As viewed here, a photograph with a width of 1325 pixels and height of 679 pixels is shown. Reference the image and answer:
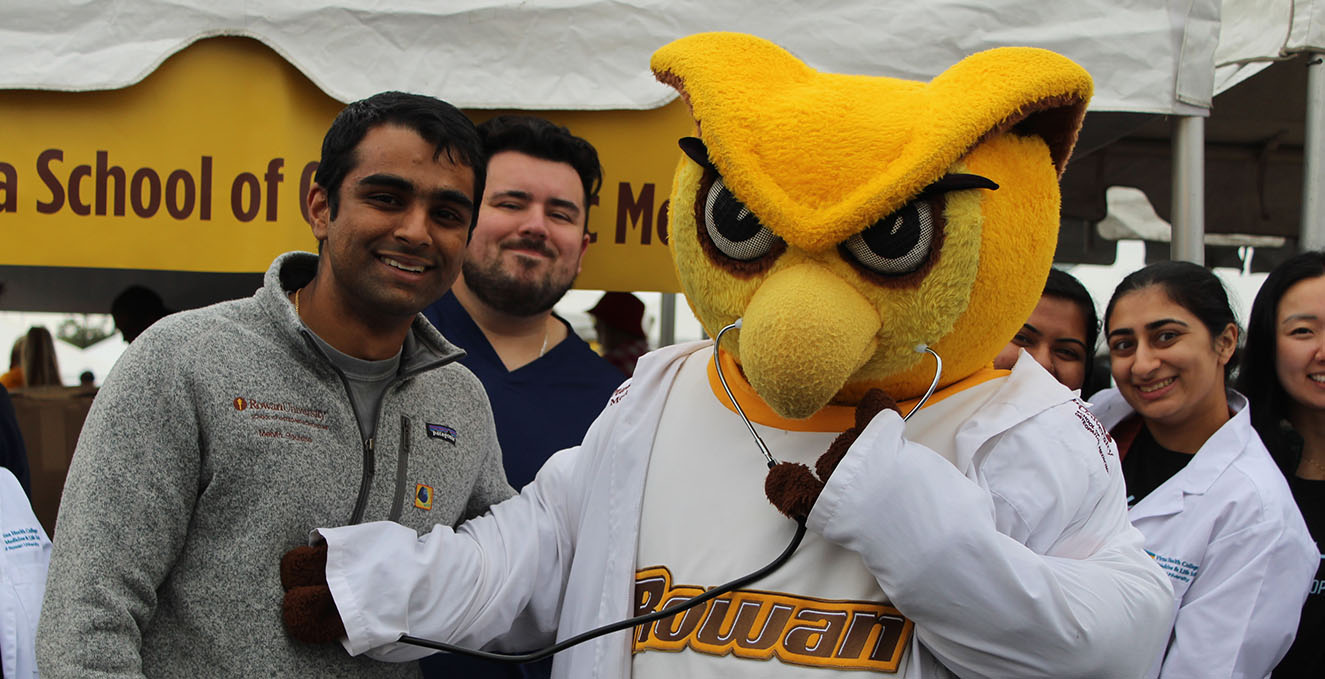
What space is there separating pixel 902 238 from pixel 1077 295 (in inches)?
69.7

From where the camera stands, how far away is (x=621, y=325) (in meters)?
4.95

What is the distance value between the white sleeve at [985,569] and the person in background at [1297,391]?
4.46 feet

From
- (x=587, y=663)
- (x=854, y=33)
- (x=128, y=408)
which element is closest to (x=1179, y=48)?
(x=854, y=33)

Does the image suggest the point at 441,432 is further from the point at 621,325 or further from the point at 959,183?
the point at 621,325

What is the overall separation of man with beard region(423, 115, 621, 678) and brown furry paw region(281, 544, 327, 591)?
978mm

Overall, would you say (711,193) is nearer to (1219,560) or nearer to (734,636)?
(734,636)

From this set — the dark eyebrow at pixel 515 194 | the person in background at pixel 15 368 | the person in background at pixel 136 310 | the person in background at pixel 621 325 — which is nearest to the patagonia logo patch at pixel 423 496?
the dark eyebrow at pixel 515 194

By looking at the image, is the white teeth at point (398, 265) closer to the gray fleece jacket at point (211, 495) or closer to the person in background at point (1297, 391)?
the gray fleece jacket at point (211, 495)

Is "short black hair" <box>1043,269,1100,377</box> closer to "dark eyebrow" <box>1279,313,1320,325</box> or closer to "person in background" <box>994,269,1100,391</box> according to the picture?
"person in background" <box>994,269,1100,391</box>

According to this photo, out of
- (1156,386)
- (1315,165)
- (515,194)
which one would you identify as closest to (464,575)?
(515,194)

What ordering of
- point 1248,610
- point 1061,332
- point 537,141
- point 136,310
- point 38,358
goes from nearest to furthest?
point 1248,610, point 537,141, point 1061,332, point 136,310, point 38,358

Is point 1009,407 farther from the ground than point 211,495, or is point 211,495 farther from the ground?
point 1009,407

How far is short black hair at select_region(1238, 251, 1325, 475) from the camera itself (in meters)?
2.76

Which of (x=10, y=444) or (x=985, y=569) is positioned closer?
(x=985, y=569)
